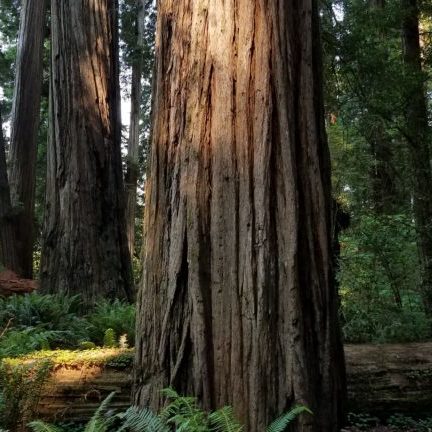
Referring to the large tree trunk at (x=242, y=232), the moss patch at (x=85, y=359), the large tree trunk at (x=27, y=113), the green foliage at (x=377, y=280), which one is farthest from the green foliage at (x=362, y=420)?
the large tree trunk at (x=27, y=113)

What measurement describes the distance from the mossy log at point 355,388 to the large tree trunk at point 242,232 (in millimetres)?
815

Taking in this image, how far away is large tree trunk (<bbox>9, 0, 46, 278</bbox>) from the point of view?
1242cm

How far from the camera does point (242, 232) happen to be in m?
3.29

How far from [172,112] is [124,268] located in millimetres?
4767

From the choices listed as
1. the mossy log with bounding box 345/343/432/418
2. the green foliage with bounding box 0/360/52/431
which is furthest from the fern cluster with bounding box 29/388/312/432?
the mossy log with bounding box 345/343/432/418

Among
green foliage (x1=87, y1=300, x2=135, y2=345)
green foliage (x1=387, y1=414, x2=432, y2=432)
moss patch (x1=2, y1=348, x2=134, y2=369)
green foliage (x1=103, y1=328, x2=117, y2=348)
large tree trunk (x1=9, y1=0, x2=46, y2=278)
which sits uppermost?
large tree trunk (x1=9, y1=0, x2=46, y2=278)

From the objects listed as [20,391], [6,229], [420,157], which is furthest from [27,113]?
[20,391]

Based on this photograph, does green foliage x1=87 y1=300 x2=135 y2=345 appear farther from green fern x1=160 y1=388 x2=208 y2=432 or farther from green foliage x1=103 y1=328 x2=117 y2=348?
green fern x1=160 y1=388 x2=208 y2=432

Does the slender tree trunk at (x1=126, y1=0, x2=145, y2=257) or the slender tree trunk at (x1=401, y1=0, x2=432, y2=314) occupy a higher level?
the slender tree trunk at (x1=126, y1=0, x2=145, y2=257)

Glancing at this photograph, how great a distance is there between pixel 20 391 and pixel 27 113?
10.4 m

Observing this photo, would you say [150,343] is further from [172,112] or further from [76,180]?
[76,180]

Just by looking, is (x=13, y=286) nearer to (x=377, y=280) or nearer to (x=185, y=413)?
(x=377, y=280)

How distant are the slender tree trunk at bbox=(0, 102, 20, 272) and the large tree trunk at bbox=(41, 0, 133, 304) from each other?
3549mm

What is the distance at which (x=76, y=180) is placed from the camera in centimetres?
776
